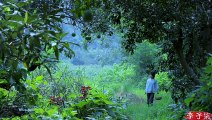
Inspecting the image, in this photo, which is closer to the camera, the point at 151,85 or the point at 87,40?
the point at 87,40

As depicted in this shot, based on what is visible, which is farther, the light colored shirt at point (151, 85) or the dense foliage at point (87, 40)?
the light colored shirt at point (151, 85)

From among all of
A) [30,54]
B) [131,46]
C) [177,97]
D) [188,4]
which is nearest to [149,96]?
[177,97]

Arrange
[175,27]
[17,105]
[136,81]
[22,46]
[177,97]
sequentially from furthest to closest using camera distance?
[136,81] < [177,97] < [175,27] < [17,105] < [22,46]

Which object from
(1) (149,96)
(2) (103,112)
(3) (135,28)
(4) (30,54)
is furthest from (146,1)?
(1) (149,96)

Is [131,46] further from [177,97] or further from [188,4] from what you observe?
[177,97]

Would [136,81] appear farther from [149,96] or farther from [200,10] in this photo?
[200,10]

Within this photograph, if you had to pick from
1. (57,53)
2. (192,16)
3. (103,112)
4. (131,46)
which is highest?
(192,16)

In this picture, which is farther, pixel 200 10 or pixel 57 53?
pixel 200 10

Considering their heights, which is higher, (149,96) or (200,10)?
(200,10)

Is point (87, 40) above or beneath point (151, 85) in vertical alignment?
above

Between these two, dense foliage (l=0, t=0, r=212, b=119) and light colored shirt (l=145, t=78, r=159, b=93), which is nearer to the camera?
dense foliage (l=0, t=0, r=212, b=119)

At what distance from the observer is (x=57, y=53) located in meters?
1.48

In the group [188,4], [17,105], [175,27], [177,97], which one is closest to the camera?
[17,105]

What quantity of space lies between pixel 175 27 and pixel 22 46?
4.00 metres
